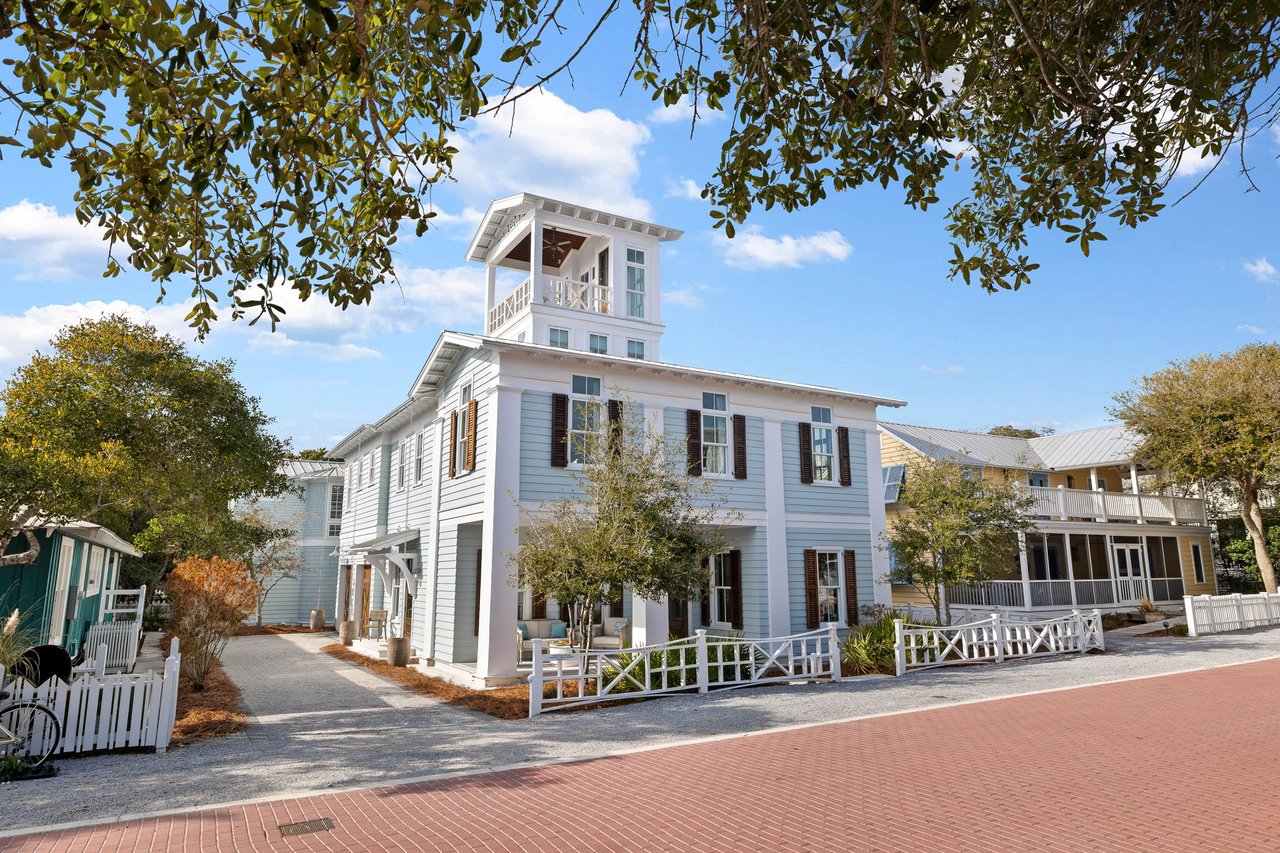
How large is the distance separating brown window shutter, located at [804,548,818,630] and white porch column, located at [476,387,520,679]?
7.31 m

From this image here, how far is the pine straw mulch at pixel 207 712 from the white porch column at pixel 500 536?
4.38 meters

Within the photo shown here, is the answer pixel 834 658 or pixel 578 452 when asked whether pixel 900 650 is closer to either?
pixel 834 658

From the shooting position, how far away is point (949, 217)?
25.7 ft

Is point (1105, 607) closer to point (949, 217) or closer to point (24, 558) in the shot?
point (949, 217)

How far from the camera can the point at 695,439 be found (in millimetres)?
18297

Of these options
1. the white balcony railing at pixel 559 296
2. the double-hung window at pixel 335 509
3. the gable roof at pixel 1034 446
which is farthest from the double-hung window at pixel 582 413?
the double-hung window at pixel 335 509

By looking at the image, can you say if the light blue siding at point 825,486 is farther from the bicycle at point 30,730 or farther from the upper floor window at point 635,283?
the bicycle at point 30,730

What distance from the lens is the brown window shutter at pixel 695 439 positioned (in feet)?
59.7

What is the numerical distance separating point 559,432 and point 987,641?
35.5ft

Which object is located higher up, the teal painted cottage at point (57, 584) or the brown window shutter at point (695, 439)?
the brown window shutter at point (695, 439)

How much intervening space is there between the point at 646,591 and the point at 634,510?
1392 millimetres

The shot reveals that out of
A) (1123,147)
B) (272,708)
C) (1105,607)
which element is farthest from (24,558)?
(1105,607)

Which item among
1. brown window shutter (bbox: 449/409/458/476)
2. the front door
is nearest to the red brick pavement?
brown window shutter (bbox: 449/409/458/476)

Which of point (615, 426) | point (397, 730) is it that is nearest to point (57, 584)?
point (397, 730)
